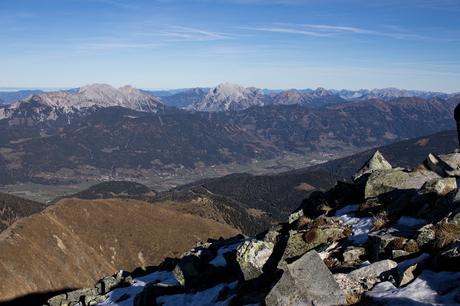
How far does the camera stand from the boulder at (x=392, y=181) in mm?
46594

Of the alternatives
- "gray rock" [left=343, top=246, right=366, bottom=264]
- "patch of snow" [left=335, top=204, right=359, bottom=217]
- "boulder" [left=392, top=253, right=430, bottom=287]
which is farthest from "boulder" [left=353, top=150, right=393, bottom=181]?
"boulder" [left=392, top=253, right=430, bottom=287]

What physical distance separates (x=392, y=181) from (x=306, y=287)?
82.5 feet

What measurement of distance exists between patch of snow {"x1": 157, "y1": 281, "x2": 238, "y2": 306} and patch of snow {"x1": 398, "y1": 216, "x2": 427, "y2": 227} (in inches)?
552

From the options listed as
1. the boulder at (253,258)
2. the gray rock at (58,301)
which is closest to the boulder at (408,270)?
the boulder at (253,258)

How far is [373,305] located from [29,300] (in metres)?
150

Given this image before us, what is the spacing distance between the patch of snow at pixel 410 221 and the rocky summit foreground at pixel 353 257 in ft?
0.24

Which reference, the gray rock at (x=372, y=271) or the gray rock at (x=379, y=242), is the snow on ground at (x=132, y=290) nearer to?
the gray rock at (x=379, y=242)

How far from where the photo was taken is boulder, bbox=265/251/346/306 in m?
24.6

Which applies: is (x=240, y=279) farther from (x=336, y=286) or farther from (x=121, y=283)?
(x=121, y=283)

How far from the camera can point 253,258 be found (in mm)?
35938

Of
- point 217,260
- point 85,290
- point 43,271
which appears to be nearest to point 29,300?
point 43,271

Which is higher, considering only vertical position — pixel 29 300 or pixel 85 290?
pixel 85 290

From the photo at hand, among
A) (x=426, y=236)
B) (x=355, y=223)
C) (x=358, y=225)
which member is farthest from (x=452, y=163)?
(x=426, y=236)

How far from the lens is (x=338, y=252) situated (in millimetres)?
34094
